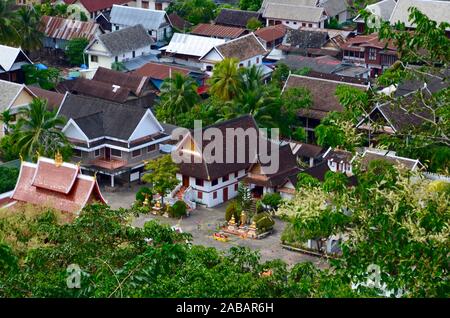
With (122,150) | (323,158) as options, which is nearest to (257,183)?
(323,158)

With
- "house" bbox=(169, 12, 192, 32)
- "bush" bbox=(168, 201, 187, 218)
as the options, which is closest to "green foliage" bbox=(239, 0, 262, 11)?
"house" bbox=(169, 12, 192, 32)

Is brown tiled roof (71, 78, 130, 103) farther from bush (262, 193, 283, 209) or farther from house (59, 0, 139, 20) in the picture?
house (59, 0, 139, 20)

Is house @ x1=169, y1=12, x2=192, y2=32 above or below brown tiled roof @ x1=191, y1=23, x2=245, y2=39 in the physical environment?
below

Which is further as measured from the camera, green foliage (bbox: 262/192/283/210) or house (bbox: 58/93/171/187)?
house (bbox: 58/93/171/187)

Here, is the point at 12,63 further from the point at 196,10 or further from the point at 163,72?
the point at 196,10

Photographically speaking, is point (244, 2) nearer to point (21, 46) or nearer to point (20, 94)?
point (21, 46)

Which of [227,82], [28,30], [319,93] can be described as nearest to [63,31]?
[28,30]
